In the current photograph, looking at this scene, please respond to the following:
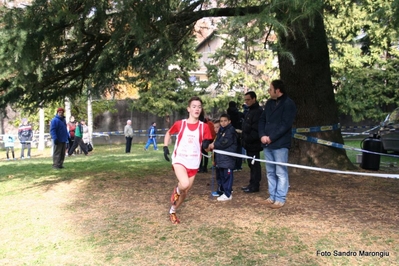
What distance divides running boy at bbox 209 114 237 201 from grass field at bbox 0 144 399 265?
27 centimetres

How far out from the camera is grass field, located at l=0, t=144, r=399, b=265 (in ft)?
15.6

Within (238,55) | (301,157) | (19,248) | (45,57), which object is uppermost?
(238,55)

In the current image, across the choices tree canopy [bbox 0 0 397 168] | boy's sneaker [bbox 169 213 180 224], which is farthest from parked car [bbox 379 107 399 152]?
boy's sneaker [bbox 169 213 180 224]

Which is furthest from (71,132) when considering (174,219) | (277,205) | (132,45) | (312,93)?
(277,205)

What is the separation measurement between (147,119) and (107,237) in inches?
1135

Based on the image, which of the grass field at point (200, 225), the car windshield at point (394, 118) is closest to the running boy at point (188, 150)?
the grass field at point (200, 225)

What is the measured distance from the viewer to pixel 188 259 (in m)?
4.68

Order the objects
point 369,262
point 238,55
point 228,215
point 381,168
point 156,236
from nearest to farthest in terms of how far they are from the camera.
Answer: point 369,262
point 156,236
point 228,215
point 381,168
point 238,55

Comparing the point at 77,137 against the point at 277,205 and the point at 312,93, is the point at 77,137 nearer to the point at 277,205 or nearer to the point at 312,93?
the point at 312,93

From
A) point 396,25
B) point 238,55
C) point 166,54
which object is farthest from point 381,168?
point 238,55

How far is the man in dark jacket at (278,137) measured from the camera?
6473mm

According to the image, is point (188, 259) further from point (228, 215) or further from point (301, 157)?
point (301, 157)

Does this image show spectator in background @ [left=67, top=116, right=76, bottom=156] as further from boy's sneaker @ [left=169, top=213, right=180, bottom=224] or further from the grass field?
boy's sneaker @ [left=169, top=213, right=180, bottom=224]

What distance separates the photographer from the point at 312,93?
30.5 ft
